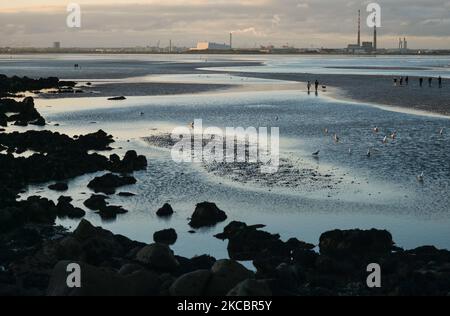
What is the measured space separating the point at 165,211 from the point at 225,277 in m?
8.48

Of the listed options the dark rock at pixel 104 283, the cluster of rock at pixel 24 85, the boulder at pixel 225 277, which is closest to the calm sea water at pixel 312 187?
the boulder at pixel 225 277

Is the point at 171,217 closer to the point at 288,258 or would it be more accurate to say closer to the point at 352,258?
the point at 288,258

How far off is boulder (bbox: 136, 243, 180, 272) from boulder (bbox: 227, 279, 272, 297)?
343 cm

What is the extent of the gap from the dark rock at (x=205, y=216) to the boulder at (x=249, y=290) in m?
7.89

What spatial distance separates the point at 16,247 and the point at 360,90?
205 feet

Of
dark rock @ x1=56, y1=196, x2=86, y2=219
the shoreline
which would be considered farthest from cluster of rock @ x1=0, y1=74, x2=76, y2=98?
dark rock @ x1=56, y1=196, x2=86, y2=219

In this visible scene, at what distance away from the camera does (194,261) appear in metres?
17.2

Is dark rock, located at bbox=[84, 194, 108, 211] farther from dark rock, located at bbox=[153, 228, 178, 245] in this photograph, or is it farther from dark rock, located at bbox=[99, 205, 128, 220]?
dark rock, located at bbox=[153, 228, 178, 245]

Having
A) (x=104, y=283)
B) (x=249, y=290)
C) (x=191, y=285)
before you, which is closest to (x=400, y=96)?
(x=191, y=285)

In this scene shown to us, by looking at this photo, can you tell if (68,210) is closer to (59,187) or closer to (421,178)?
(59,187)

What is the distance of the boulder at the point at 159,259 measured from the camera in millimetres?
16531

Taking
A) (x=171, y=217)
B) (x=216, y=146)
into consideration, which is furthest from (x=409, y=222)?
(x=216, y=146)

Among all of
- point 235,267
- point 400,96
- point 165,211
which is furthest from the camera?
point 400,96

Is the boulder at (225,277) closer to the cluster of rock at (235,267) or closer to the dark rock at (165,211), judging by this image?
the cluster of rock at (235,267)
